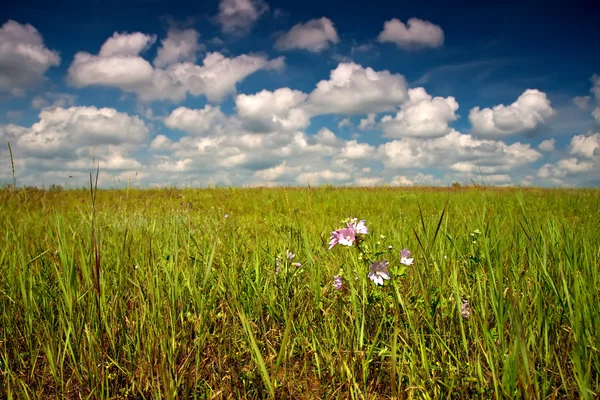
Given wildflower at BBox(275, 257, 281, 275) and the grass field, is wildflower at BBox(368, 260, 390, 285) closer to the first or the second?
the grass field

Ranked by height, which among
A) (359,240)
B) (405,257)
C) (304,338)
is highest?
(359,240)

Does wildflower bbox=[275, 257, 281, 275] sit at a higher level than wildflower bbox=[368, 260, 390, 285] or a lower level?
lower

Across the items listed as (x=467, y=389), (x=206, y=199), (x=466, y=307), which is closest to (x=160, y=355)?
(x=467, y=389)

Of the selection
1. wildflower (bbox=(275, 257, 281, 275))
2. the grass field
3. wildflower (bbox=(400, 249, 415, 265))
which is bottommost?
the grass field

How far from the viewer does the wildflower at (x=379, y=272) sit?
1.93 m

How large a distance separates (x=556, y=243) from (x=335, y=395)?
2.34m

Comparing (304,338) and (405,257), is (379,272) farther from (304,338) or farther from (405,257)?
(304,338)

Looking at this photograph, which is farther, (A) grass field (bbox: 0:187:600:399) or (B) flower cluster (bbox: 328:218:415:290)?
(B) flower cluster (bbox: 328:218:415:290)

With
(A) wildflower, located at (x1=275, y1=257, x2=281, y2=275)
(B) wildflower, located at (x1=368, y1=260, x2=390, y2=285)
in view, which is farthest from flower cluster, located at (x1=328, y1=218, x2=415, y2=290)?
(A) wildflower, located at (x1=275, y1=257, x2=281, y2=275)

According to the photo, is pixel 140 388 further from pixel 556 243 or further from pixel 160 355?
pixel 556 243

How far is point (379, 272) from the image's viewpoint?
197 cm

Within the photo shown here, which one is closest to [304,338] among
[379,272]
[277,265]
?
[379,272]

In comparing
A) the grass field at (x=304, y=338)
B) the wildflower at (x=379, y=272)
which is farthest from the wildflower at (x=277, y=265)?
the wildflower at (x=379, y=272)

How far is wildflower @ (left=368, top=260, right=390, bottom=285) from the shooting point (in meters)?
1.93
